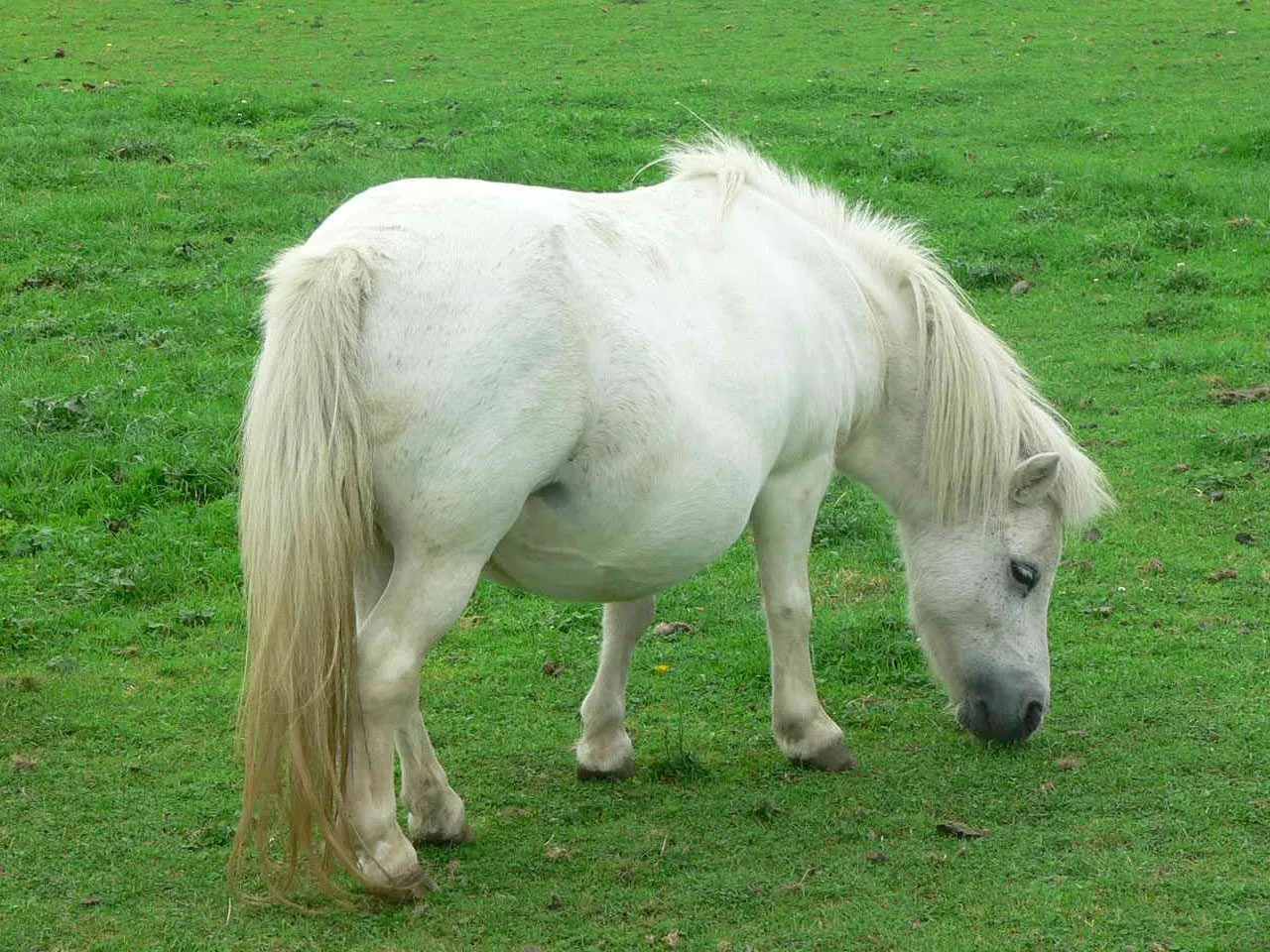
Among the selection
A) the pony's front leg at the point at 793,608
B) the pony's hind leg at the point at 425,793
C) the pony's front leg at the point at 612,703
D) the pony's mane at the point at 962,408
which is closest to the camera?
the pony's hind leg at the point at 425,793

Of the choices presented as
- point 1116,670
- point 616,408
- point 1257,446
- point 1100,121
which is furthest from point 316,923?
point 1100,121

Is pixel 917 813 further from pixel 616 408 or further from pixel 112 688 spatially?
Answer: pixel 112 688

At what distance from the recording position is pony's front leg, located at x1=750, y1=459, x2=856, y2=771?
501cm

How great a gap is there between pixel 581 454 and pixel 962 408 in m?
1.77

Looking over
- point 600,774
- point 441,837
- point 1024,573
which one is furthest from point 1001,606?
point 441,837

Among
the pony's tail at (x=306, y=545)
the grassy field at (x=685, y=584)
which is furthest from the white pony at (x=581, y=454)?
the grassy field at (x=685, y=584)

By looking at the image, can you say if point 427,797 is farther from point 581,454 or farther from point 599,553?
point 581,454

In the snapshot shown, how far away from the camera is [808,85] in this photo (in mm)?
15094

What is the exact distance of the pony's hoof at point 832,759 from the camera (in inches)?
203

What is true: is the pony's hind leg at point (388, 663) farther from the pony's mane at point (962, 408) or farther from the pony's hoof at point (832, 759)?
the pony's mane at point (962, 408)

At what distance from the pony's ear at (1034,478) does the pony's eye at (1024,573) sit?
0.21 meters

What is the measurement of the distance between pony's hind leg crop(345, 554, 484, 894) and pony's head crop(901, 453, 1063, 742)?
81.3 inches

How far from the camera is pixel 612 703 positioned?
5133 mm

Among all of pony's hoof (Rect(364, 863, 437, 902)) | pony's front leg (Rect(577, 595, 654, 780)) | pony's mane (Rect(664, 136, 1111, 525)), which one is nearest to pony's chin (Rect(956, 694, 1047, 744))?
pony's mane (Rect(664, 136, 1111, 525))
